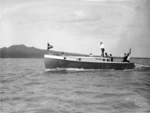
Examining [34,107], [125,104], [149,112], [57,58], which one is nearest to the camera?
[149,112]

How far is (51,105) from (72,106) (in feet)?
3.23

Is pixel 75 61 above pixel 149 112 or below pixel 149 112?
above

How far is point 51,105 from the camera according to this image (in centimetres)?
1084

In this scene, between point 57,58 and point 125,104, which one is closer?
point 125,104

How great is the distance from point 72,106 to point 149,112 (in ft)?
10.9

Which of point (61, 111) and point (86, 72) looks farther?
point (86, 72)

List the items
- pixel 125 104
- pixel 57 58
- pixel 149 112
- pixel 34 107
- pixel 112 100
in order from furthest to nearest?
pixel 57 58, pixel 112 100, pixel 125 104, pixel 34 107, pixel 149 112

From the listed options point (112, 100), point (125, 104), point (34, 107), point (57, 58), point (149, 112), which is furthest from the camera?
point (57, 58)

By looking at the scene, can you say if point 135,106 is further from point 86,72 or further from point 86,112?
point 86,72

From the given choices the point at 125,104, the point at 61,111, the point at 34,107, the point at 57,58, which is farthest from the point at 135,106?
the point at 57,58

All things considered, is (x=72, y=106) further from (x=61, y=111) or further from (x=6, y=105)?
(x=6, y=105)

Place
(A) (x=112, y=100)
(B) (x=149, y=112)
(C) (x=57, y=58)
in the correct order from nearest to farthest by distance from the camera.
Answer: (B) (x=149, y=112), (A) (x=112, y=100), (C) (x=57, y=58)

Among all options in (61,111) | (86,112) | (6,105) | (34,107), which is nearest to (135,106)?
(86,112)

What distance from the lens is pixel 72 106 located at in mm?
10664
